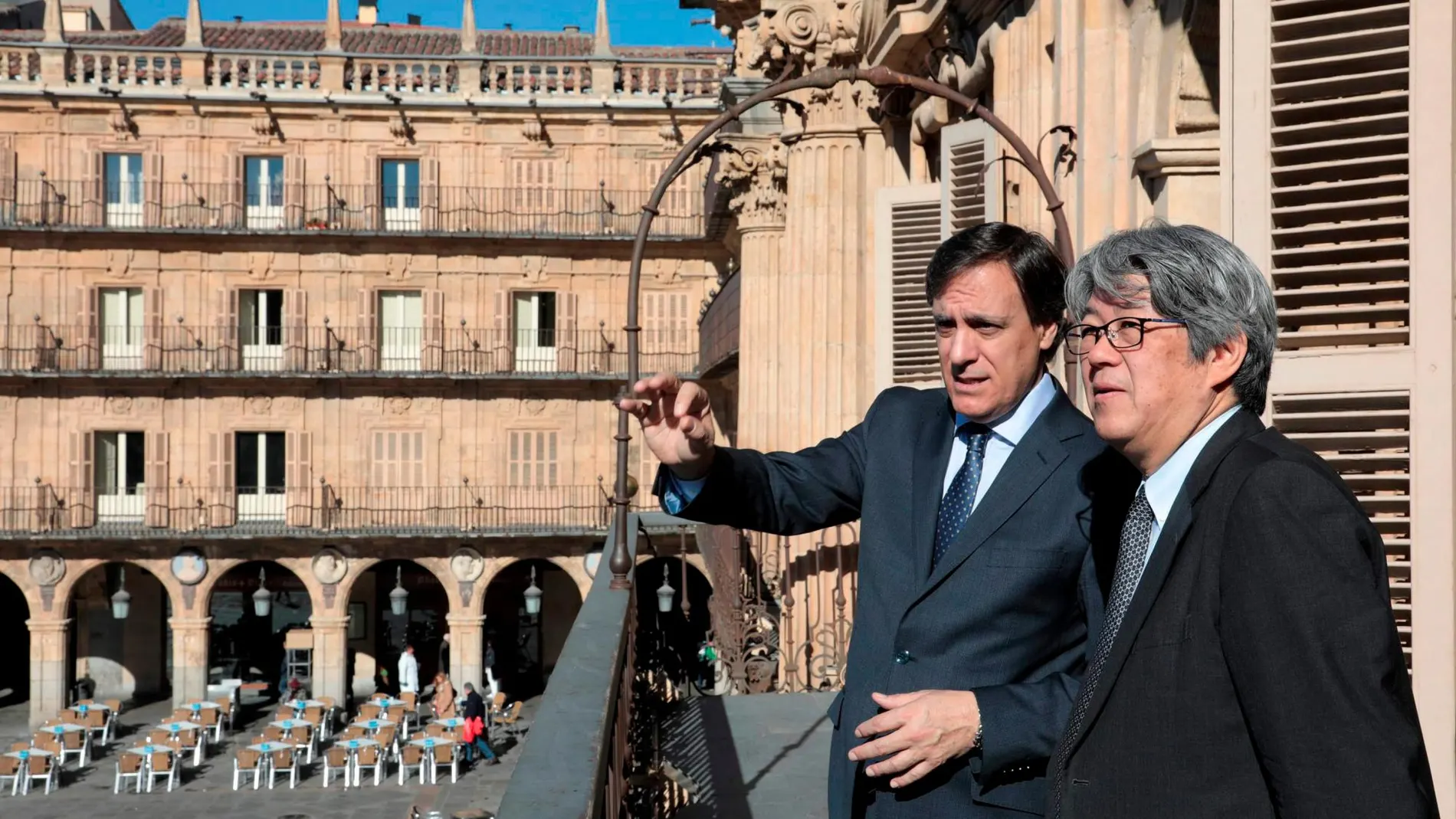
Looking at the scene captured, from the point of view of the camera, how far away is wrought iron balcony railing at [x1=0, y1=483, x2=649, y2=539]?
96.6 ft

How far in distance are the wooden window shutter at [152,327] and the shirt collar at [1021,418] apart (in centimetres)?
2944

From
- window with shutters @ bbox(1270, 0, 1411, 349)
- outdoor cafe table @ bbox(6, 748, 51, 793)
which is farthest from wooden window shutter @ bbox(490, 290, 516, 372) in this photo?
window with shutters @ bbox(1270, 0, 1411, 349)

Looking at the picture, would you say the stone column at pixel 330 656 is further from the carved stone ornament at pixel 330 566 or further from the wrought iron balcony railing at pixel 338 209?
the wrought iron balcony railing at pixel 338 209

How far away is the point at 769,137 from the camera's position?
13.3m

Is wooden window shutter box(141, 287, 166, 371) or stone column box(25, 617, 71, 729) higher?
wooden window shutter box(141, 287, 166, 371)

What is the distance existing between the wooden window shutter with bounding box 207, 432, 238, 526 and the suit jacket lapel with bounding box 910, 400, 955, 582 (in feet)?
95.2

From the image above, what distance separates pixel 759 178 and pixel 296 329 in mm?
19190

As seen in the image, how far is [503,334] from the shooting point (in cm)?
3088

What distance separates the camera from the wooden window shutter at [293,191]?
99.6 feet

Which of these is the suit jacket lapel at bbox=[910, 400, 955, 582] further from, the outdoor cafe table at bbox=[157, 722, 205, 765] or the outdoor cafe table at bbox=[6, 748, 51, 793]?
the outdoor cafe table at bbox=[157, 722, 205, 765]

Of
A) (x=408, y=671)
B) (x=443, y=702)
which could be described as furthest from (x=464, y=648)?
(x=443, y=702)

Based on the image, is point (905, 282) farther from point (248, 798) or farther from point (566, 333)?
point (566, 333)

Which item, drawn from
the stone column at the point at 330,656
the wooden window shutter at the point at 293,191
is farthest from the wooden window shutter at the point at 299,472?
the wooden window shutter at the point at 293,191

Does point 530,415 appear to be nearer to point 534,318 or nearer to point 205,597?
point 534,318
